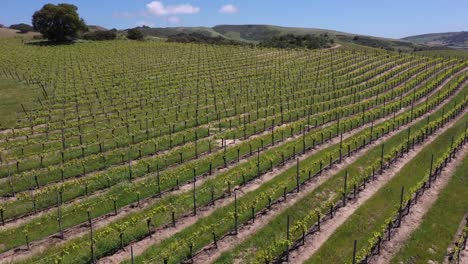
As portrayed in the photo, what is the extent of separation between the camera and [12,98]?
4272 cm

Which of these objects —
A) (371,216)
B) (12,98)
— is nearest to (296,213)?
(371,216)

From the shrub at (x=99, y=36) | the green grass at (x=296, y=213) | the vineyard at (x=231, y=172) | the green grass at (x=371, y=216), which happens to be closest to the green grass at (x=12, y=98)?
the vineyard at (x=231, y=172)

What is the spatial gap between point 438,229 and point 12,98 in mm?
40819

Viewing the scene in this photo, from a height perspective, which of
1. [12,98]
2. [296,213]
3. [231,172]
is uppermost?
[12,98]

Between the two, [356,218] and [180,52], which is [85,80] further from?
[356,218]

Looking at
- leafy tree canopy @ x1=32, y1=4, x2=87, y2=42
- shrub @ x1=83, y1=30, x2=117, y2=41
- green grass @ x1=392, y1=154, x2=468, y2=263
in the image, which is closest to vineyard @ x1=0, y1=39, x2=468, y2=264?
green grass @ x1=392, y1=154, x2=468, y2=263

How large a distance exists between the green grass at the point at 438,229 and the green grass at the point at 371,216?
1.54 m

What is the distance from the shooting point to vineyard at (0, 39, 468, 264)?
Answer: 1723 cm

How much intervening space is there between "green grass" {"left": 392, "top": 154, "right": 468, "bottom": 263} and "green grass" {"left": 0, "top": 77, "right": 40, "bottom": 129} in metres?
30.2

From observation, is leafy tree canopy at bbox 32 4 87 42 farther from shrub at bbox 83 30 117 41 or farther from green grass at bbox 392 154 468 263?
green grass at bbox 392 154 468 263

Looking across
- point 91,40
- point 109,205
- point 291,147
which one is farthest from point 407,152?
point 91,40

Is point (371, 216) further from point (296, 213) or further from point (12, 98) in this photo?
point (12, 98)

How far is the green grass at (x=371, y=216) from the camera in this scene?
16.8m

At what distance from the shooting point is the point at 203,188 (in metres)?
22.4
